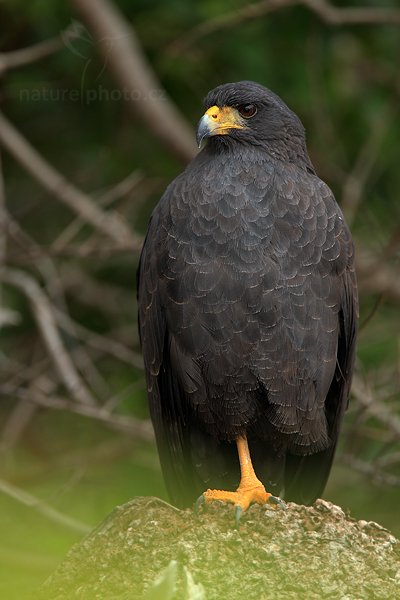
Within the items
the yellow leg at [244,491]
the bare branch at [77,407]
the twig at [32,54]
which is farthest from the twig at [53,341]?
the yellow leg at [244,491]

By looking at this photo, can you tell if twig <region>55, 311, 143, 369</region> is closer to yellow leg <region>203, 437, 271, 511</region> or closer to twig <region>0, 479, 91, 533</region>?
twig <region>0, 479, 91, 533</region>

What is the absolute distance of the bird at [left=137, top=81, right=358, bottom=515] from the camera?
509cm

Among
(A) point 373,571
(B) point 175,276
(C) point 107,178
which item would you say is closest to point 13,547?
(B) point 175,276

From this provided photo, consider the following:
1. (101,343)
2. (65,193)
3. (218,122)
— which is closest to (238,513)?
(218,122)

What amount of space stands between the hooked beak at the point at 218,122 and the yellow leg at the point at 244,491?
59.1 inches

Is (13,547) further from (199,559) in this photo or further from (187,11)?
(187,11)

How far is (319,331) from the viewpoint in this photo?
17.1 feet

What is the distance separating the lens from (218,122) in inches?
219

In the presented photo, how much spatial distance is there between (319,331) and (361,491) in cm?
295

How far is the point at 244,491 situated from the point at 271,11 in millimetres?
3845

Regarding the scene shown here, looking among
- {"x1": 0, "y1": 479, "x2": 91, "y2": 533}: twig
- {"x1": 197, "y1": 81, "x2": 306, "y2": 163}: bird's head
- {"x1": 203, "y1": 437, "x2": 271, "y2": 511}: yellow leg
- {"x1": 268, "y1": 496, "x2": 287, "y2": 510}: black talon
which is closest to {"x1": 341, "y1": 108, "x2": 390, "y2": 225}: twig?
{"x1": 197, "y1": 81, "x2": 306, "y2": 163}: bird's head

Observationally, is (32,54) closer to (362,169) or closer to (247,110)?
(247,110)

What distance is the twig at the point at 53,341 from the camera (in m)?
6.71

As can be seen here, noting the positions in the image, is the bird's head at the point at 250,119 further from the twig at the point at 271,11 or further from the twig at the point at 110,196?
the twig at the point at 271,11
